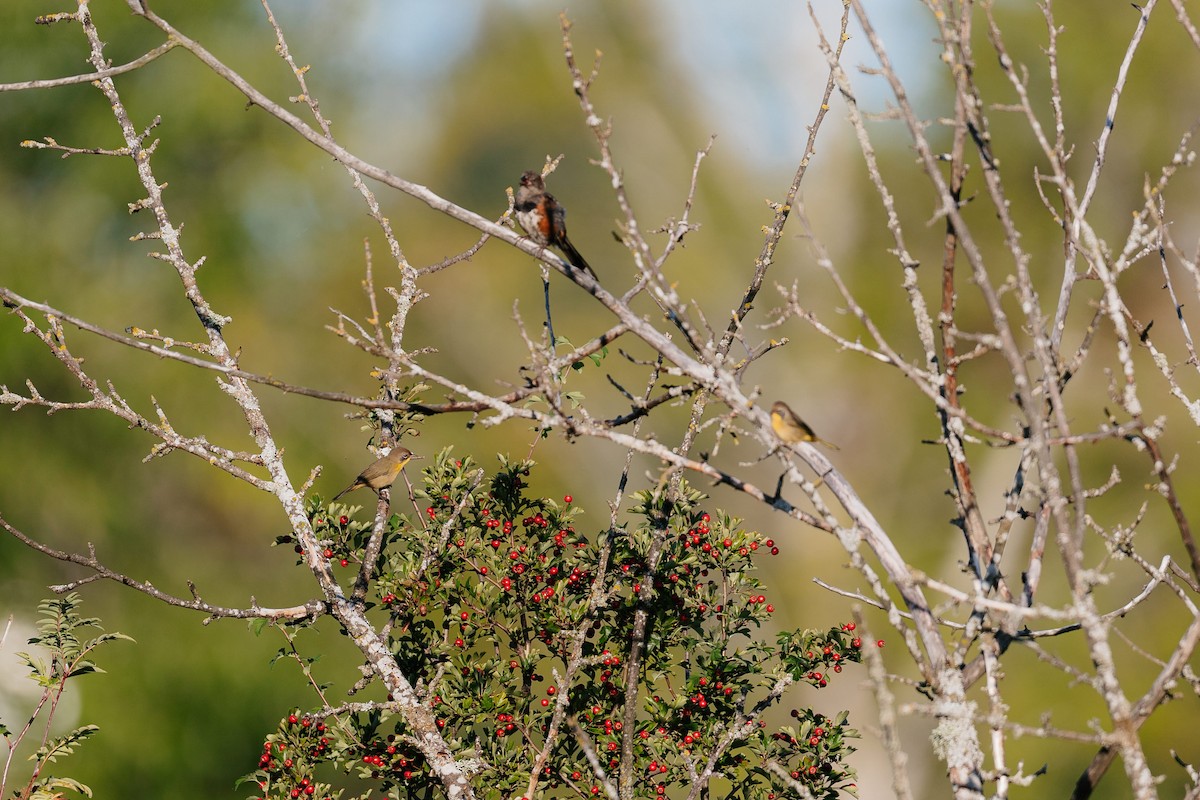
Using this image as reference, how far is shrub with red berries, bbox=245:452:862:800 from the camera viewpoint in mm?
3281

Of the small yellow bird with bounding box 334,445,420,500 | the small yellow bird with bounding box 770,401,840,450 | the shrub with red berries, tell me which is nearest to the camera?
the shrub with red berries

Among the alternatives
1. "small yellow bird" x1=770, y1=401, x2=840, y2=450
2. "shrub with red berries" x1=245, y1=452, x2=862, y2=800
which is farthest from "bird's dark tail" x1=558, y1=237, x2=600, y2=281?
"small yellow bird" x1=770, y1=401, x2=840, y2=450

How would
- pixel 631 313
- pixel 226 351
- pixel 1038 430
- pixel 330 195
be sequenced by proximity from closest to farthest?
1. pixel 1038 430
2. pixel 631 313
3. pixel 226 351
4. pixel 330 195

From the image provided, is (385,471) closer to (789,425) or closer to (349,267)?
(789,425)

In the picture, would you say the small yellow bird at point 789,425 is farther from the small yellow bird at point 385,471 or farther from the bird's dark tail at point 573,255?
the small yellow bird at point 385,471

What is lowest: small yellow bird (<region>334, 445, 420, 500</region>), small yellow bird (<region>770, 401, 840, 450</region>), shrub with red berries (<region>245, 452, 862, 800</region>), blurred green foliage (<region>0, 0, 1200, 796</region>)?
shrub with red berries (<region>245, 452, 862, 800</region>)

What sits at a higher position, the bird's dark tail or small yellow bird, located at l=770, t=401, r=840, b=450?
the bird's dark tail

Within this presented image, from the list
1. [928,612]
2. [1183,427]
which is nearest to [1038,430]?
[928,612]

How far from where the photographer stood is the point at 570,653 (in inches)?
134

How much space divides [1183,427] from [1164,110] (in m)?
4.44

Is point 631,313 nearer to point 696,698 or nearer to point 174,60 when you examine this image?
point 696,698

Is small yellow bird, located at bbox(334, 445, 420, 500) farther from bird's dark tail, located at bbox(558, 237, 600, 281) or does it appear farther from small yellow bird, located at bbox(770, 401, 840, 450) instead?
small yellow bird, located at bbox(770, 401, 840, 450)

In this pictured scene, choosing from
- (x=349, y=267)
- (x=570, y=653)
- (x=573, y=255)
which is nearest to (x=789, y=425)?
(x=573, y=255)

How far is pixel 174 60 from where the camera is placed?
11820mm
